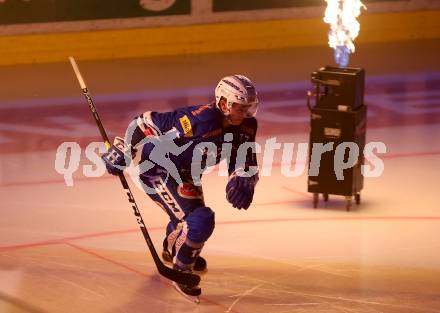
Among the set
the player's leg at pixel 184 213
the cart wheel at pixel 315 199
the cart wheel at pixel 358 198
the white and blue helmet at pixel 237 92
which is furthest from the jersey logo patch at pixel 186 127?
the cart wheel at pixel 358 198

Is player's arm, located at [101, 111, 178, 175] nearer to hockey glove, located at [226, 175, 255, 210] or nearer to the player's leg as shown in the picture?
the player's leg

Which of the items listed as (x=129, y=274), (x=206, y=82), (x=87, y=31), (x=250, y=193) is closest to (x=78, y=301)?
(x=129, y=274)

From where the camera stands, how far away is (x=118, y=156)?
308 inches

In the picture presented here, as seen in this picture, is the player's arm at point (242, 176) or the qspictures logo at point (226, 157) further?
the qspictures logo at point (226, 157)

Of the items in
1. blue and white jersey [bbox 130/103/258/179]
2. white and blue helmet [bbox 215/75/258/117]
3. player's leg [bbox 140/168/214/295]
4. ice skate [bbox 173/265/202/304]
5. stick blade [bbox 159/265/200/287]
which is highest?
white and blue helmet [bbox 215/75/258/117]

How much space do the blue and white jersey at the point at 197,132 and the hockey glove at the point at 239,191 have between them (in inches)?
5.4

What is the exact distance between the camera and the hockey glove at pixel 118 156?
783 centimetres

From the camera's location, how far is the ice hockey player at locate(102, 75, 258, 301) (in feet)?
25.1

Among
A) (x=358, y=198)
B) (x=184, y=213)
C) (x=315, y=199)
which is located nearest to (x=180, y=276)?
(x=184, y=213)

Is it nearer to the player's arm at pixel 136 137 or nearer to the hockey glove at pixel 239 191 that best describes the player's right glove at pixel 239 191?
A: the hockey glove at pixel 239 191

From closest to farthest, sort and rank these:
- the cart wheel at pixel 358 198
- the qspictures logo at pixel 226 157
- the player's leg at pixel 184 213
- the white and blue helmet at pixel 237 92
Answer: the white and blue helmet at pixel 237 92, the player's leg at pixel 184 213, the qspictures logo at pixel 226 157, the cart wheel at pixel 358 198

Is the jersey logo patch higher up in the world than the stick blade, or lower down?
higher up

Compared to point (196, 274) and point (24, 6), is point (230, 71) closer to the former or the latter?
point (24, 6)

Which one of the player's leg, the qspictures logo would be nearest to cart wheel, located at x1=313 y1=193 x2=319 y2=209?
the qspictures logo
